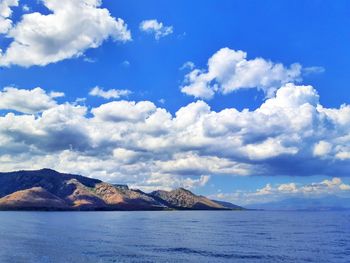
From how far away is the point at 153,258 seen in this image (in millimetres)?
117938

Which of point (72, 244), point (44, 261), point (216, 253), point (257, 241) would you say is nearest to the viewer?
point (44, 261)

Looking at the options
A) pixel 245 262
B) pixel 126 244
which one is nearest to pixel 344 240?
pixel 245 262

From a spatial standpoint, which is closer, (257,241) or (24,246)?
(24,246)

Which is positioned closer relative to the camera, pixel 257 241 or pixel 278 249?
pixel 278 249

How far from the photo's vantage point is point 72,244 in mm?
149500

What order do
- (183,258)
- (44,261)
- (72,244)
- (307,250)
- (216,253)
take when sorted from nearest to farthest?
1. (44,261)
2. (183,258)
3. (216,253)
4. (307,250)
5. (72,244)

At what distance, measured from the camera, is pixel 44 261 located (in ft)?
367

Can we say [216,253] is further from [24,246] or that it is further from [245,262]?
[24,246]

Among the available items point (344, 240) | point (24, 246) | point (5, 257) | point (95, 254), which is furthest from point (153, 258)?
point (344, 240)

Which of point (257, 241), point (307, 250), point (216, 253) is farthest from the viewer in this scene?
point (257, 241)

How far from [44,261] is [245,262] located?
52.4 metres

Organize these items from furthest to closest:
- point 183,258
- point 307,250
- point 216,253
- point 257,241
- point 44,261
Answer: point 257,241 → point 307,250 → point 216,253 → point 183,258 → point 44,261

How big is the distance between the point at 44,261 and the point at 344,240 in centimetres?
11718

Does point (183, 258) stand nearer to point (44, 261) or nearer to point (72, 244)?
point (44, 261)
